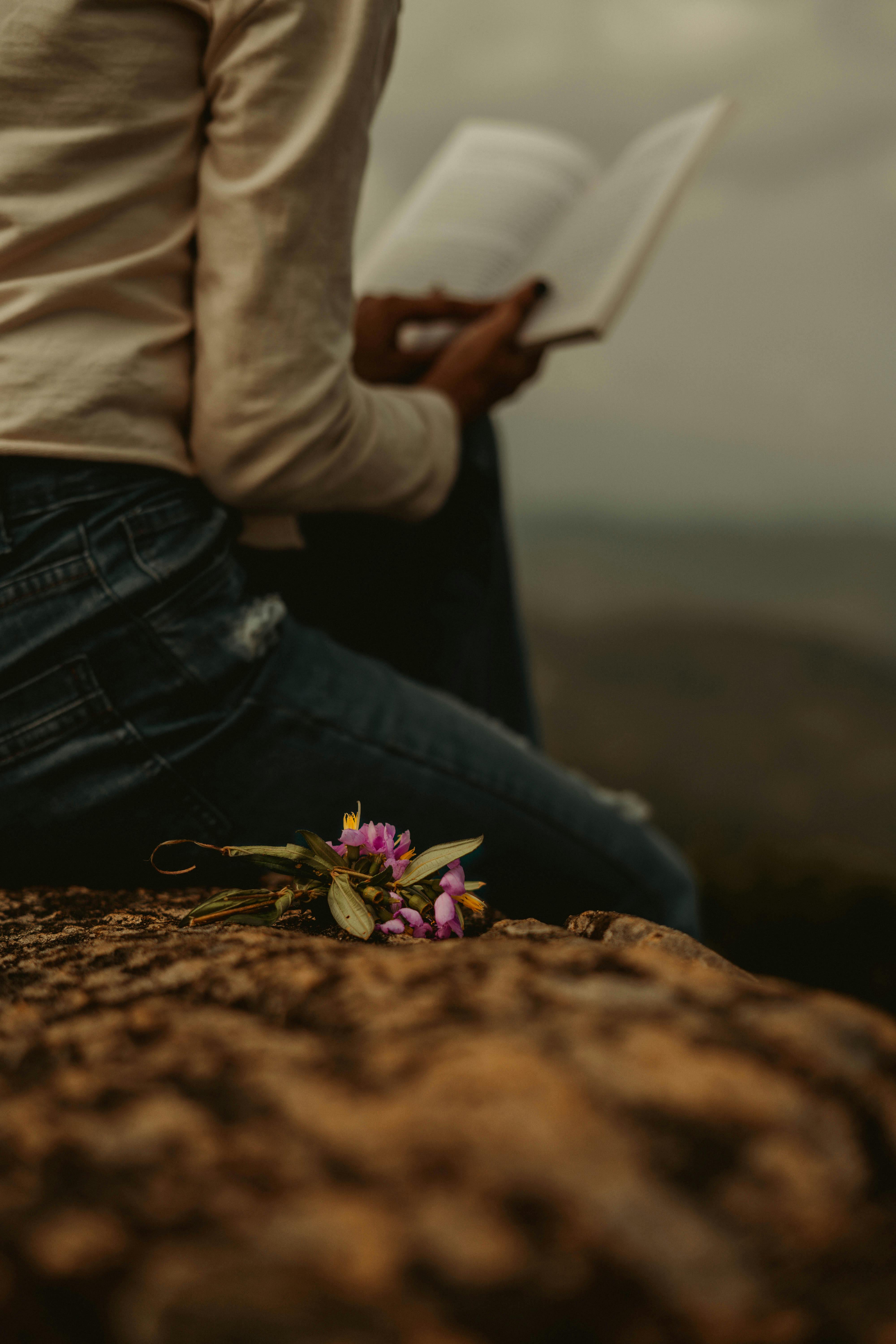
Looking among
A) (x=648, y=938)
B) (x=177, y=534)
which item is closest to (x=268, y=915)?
(x=648, y=938)

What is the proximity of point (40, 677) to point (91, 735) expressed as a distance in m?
0.05

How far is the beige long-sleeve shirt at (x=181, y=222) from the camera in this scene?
0.47 metres

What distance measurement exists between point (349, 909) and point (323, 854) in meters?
0.03

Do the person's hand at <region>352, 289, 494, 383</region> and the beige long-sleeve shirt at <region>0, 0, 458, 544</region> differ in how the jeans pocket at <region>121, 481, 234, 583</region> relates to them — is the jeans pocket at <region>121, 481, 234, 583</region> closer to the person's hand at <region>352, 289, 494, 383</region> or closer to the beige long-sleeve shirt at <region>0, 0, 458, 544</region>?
the beige long-sleeve shirt at <region>0, 0, 458, 544</region>

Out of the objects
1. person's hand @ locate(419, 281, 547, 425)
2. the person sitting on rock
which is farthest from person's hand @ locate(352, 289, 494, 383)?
the person sitting on rock

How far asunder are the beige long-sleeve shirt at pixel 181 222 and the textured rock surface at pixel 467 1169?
405mm

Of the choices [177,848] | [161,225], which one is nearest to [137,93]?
[161,225]

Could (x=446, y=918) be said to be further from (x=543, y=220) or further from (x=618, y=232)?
(x=543, y=220)

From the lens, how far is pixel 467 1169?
174 millimetres

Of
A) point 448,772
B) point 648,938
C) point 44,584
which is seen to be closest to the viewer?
point 648,938

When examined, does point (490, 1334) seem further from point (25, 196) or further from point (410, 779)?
point (25, 196)

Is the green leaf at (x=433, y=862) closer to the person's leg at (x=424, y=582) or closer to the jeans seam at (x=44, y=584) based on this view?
the jeans seam at (x=44, y=584)

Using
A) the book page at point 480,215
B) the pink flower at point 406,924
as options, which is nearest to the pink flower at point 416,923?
the pink flower at point 406,924

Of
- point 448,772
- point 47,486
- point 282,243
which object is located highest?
point 282,243
